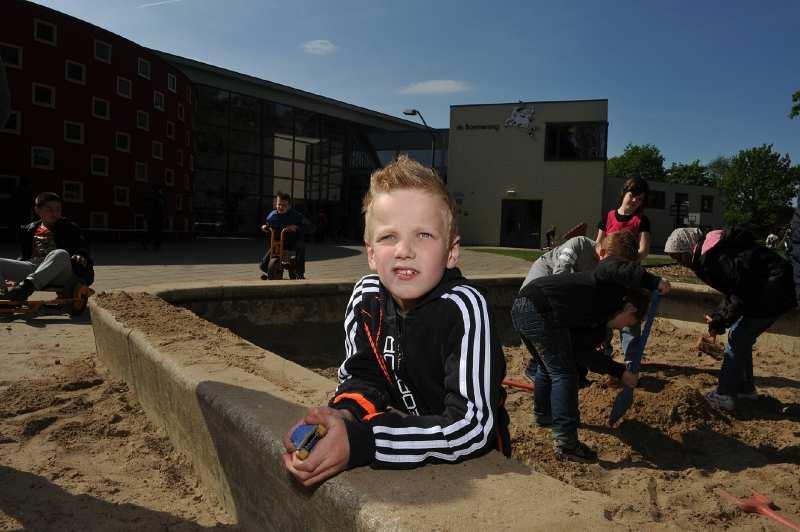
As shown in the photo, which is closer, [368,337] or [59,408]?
[368,337]

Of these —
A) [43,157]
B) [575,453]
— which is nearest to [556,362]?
[575,453]

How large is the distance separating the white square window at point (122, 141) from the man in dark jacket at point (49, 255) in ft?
42.5

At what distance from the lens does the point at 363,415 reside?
1.63 metres

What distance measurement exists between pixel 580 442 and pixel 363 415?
216 cm

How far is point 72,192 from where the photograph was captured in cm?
1645

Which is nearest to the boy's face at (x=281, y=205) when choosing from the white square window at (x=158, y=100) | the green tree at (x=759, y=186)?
the white square window at (x=158, y=100)

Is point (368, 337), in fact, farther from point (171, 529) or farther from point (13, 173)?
point (13, 173)

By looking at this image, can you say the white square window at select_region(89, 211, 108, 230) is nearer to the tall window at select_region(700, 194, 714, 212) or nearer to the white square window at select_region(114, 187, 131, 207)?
the white square window at select_region(114, 187, 131, 207)

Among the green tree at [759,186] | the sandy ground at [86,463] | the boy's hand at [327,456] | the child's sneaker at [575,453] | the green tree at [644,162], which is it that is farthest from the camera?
the green tree at [644,162]

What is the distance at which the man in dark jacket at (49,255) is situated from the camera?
5867 mm

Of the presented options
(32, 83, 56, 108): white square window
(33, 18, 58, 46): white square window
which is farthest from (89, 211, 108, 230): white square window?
(33, 18, 58, 46): white square window

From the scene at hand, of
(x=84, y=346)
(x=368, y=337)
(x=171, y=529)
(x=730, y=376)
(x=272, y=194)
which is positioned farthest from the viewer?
(x=272, y=194)

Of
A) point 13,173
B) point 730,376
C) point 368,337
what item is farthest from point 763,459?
point 13,173

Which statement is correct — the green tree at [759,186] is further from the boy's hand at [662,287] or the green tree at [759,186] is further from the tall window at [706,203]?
the boy's hand at [662,287]
